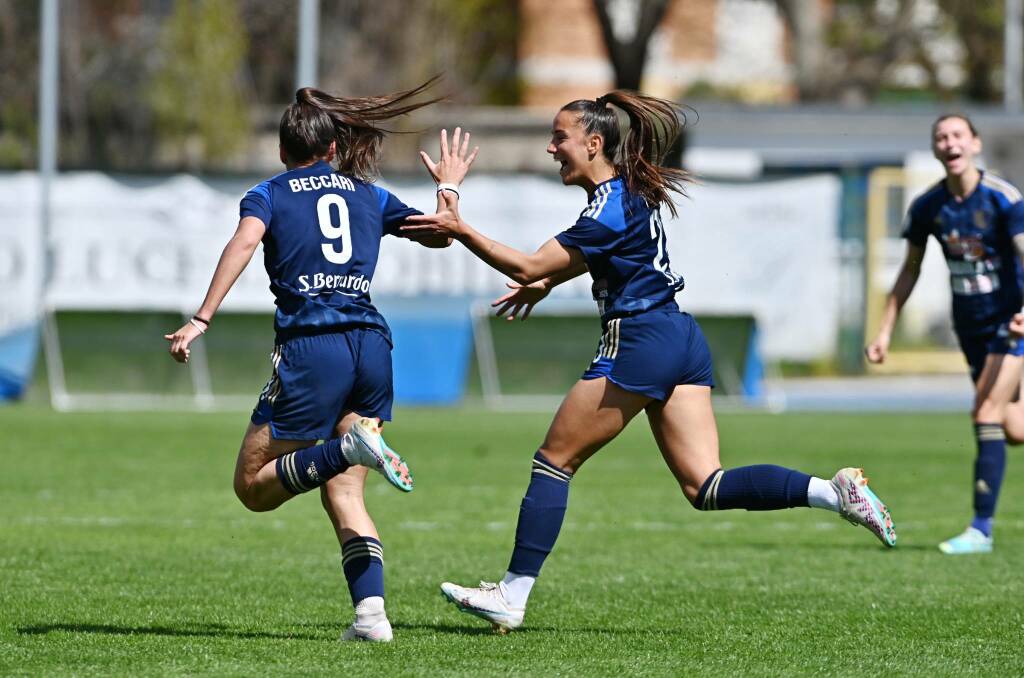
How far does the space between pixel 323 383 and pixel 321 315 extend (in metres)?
0.24

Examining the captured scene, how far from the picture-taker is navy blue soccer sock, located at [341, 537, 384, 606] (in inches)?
250

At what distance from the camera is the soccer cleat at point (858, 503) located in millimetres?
6461

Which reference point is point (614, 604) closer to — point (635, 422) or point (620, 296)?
point (620, 296)

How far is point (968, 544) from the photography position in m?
9.23

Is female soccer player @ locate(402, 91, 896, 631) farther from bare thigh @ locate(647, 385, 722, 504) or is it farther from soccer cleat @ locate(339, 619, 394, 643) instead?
soccer cleat @ locate(339, 619, 394, 643)

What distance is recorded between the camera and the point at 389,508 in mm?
11031

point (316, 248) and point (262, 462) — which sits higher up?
point (316, 248)

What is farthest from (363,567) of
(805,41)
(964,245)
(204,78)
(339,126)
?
(805,41)

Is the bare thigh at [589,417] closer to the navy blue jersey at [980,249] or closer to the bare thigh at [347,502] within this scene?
the bare thigh at [347,502]

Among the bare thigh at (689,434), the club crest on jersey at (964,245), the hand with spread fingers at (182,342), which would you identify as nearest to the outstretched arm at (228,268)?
the hand with spread fingers at (182,342)

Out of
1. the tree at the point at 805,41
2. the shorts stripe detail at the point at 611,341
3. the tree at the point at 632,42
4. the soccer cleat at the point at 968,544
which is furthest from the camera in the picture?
the tree at the point at 805,41

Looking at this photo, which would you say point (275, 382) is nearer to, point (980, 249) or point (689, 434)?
point (689, 434)

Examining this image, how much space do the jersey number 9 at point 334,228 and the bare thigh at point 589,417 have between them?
38.7 inches

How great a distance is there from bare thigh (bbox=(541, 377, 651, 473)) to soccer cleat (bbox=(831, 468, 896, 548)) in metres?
0.78
